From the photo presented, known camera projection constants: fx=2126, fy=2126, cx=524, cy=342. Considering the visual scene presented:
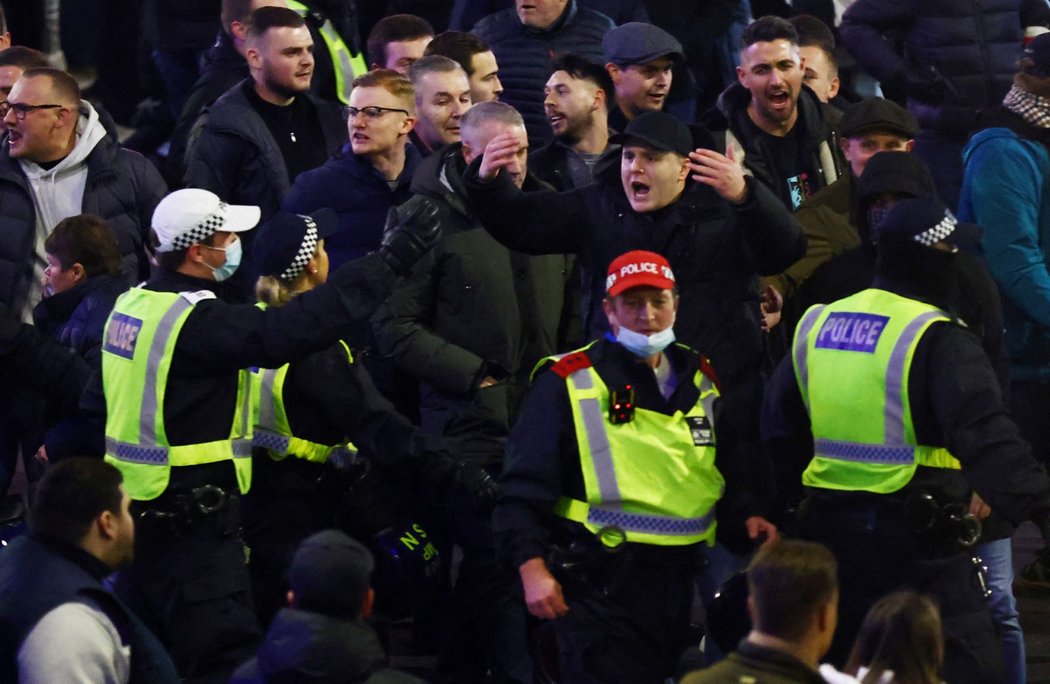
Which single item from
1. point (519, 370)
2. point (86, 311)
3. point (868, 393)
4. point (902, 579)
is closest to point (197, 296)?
point (86, 311)

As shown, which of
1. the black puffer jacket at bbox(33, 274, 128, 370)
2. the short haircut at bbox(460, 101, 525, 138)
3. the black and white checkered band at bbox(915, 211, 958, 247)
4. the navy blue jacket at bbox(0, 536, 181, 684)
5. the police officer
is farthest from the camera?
the short haircut at bbox(460, 101, 525, 138)

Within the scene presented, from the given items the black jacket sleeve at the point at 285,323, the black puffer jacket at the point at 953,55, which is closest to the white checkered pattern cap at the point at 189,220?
the black jacket sleeve at the point at 285,323

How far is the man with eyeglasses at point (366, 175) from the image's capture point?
8.65 metres

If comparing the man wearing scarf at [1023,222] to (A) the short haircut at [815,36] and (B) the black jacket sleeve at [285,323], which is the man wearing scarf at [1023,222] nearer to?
(A) the short haircut at [815,36]

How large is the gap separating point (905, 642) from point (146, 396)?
2.93 m

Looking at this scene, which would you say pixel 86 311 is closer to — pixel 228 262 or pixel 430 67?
pixel 228 262

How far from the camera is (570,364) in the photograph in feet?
21.9

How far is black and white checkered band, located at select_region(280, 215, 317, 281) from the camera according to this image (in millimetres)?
7297

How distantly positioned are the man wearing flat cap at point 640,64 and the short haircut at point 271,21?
155 cm

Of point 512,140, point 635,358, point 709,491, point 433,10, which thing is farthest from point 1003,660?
point 433,10

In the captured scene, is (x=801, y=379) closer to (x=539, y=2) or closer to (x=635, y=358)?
(x=635, y=358)

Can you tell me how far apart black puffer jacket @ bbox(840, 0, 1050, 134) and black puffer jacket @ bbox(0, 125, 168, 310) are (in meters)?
3.66

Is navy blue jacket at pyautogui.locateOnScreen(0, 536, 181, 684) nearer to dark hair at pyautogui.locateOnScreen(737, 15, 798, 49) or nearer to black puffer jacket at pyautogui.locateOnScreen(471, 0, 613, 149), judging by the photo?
dark hair at pyautogui.locateOnScreen(737, 15, 798, 49)

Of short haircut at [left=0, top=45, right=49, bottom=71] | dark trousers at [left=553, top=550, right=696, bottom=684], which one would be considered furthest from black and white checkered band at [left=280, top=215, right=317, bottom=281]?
short haircut at [left=0, top=45, right=49, bottom=71]
